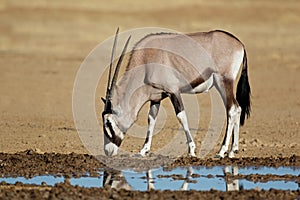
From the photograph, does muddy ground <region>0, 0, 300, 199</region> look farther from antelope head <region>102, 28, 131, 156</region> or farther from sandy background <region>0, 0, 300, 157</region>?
antelope head <region>102, 28, 131, 156</region>

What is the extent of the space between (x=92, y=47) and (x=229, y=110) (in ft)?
67.1

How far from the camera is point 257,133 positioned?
47.8 feet

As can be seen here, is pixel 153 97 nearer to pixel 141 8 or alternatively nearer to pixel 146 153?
pixel 146 153

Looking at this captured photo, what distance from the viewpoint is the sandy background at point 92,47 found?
14.1 m

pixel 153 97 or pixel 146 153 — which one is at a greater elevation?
pixel 153 97

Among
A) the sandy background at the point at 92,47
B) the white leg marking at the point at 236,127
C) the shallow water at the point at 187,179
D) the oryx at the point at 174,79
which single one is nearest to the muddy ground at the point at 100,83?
the sandy background at the point at 92,47

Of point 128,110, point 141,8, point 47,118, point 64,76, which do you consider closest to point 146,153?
point 128,110

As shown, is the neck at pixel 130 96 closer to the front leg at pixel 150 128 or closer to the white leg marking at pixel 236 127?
the front leg at pixel 150 128

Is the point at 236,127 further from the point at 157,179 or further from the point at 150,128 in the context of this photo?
the point at 157,179

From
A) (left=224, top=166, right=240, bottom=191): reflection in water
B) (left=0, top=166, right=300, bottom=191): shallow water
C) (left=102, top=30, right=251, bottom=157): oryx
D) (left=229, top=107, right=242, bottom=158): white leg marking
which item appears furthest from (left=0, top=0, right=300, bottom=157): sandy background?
(left=0, top=166, right=300, bottom=191): shallow water

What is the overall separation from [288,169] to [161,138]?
3763mm

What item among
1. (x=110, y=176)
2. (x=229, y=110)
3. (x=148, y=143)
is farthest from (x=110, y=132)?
(x=229, y=110)

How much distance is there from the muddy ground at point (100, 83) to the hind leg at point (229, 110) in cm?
39

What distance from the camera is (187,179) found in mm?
9648
